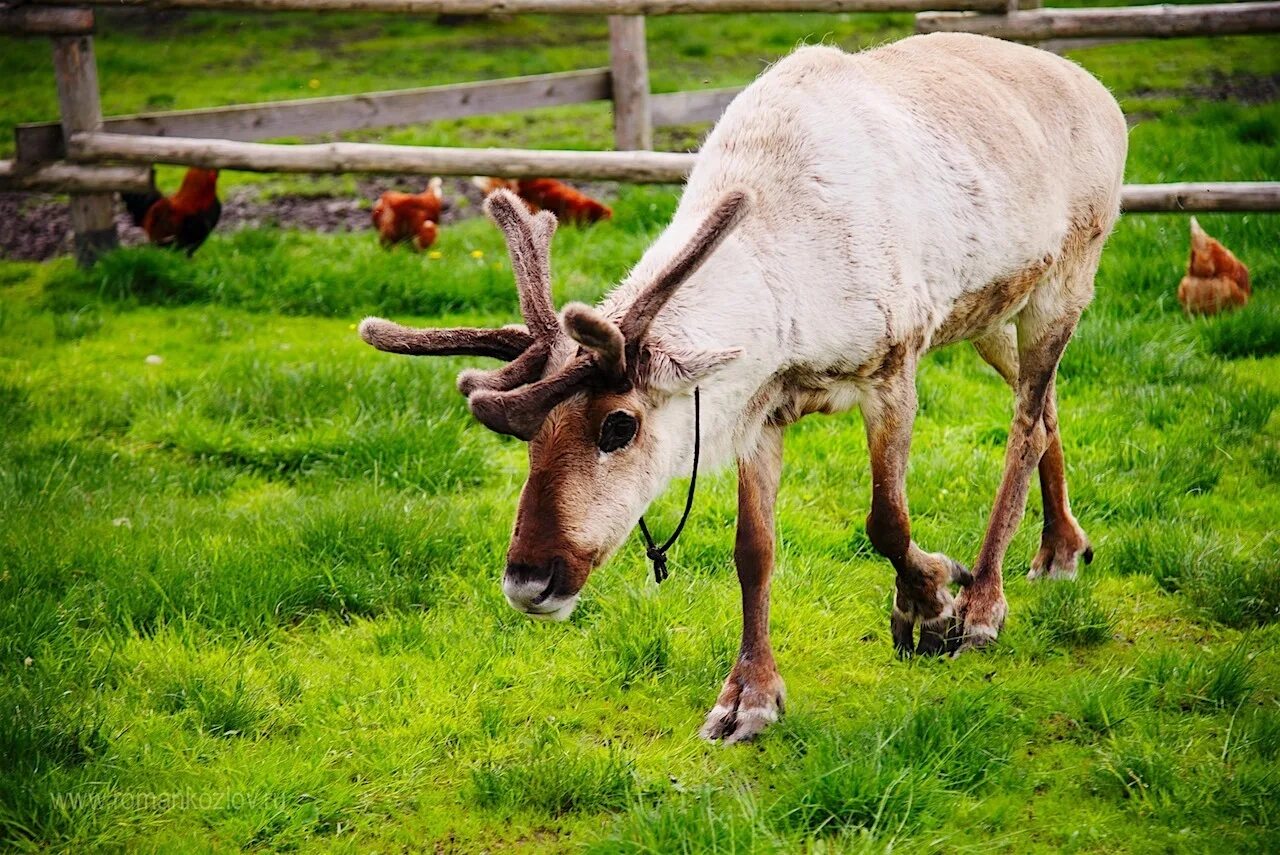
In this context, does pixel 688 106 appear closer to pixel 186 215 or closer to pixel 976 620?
pixel 186 215

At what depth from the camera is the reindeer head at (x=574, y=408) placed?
3.37m

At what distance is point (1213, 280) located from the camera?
7133mm

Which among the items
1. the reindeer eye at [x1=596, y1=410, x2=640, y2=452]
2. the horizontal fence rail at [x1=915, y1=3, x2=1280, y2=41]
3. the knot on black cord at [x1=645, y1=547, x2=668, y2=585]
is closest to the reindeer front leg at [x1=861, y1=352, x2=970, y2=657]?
the knot on black cord at [x1=645, y1=547, x2=668, y2=585]

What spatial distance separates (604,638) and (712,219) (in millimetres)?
1789

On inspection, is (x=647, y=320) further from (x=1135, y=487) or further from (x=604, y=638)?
(x=1135, y=487)

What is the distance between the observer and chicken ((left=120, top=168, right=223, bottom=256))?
29.3 ft

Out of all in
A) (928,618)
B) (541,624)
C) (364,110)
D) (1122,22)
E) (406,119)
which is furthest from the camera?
(406,119)

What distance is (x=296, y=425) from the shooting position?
20.8 feet

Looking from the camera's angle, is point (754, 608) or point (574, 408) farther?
point (754, 608)

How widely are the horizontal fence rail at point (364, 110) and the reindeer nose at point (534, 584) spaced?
6909 mm

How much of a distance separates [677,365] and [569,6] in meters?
5.21

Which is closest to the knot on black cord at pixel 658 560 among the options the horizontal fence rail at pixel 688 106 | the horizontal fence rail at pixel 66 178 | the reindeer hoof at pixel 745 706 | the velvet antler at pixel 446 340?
the reindeer hoof at pixel 745 706

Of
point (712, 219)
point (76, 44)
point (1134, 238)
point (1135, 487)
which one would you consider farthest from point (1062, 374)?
point (76, 44)

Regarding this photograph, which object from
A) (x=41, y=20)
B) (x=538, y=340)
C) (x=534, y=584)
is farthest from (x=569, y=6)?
(x=534, y=584)
